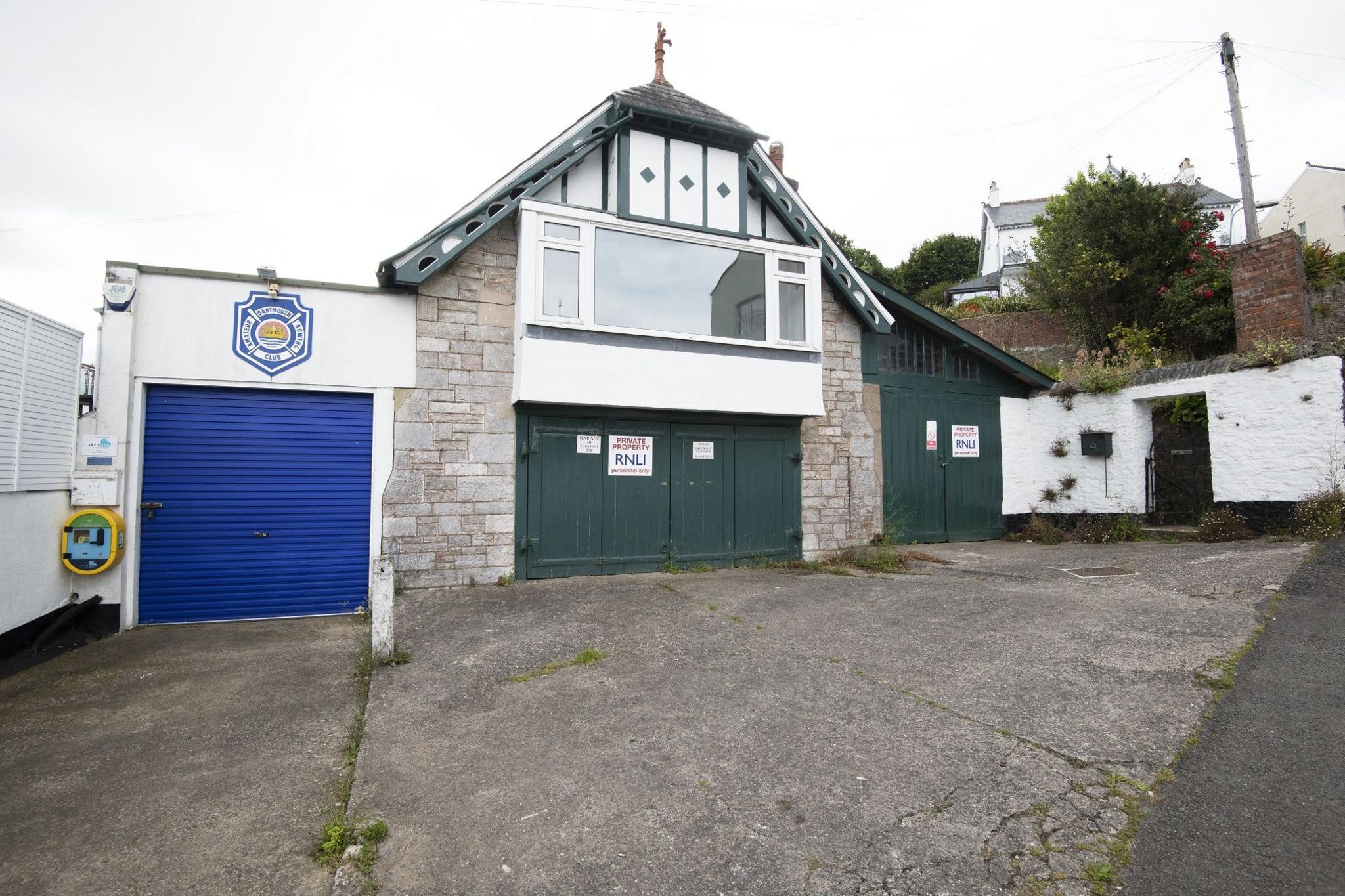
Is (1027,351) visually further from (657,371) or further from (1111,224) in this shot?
(657,371)

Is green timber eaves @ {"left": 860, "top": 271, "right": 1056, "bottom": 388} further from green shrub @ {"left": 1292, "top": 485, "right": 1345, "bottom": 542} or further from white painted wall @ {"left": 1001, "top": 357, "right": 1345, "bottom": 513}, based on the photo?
green shrub @ {"left": 1292, "top": 485, "right": 1345, "bottom": 542}

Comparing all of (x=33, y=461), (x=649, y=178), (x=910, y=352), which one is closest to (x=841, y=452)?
(x=910, y=352)

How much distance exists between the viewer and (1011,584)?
7.34 meters

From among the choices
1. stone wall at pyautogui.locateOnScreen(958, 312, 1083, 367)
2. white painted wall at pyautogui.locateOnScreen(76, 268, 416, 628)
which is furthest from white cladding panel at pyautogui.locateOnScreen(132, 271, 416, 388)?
stone wall at pyautogui.locateOnScreen(958, 312, 1083, 367)

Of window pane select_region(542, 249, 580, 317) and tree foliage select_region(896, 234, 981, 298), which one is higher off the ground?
tree foliage select_region(896, 234, 981, 298)

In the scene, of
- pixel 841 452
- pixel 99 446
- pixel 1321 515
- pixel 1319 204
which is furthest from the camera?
pixel 1319 204

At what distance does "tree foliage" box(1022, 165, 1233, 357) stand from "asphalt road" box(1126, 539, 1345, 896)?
13.1 m

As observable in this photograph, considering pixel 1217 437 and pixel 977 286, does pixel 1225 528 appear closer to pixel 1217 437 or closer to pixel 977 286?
pixel 1217 437

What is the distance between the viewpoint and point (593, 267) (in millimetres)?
8109

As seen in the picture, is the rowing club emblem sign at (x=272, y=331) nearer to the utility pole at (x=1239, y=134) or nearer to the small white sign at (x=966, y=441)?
the small white sign at (x=966, y=441)

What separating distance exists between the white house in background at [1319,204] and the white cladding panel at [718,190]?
29469 millimetres

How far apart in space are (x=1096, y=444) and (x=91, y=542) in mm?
13154

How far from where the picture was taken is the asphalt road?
2365 mm

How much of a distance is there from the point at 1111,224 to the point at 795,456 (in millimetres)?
12801
